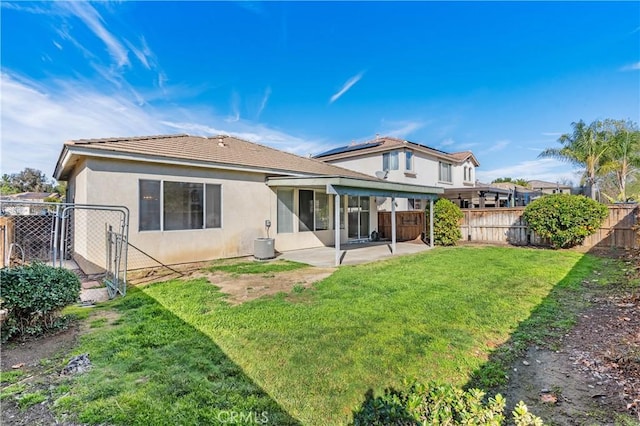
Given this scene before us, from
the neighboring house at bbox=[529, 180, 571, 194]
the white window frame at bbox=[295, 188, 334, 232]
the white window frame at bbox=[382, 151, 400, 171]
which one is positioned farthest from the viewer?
the neighboring house at bbox=[529, 180, 571, 194]

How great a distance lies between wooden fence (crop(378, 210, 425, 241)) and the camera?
1656 cm

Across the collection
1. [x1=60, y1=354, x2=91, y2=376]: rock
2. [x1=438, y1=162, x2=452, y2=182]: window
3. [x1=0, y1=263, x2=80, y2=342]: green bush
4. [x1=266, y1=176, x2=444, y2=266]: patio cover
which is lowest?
[x1=60, y1=354, x2=91, y2=376]: rock

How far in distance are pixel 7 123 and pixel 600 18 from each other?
20431 mm

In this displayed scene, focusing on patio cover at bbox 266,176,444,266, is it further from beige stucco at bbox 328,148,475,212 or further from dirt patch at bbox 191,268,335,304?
beige stucco at bbox 328,148,475,212

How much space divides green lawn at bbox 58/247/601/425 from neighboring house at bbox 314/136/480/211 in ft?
40.0

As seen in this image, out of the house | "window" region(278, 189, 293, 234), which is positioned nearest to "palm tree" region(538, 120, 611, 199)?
the house

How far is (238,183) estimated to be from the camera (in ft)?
34.7

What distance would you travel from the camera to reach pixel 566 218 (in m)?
11.9

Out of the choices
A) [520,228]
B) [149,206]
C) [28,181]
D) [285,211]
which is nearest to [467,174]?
[520,228]

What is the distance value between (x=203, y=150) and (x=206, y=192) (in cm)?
163

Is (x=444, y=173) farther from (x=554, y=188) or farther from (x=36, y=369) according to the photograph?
(x=36, y=369)

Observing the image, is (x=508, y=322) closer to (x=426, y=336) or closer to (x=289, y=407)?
(x=426, y=336)

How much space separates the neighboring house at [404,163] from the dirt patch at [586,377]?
13.5 metres

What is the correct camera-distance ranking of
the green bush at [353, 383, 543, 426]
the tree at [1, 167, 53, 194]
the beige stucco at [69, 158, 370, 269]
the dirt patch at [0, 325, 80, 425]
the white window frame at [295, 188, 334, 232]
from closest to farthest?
1. the green bush at [353, 383, 543, 426]
2. the dirt patch at [0, 325, 80, 425]
3. the beige stucco at [69, 158, 370, 269]
4. the white window frame at [295, 188, 334, 232]
5. the tree at [1, 167, 53, 194]
